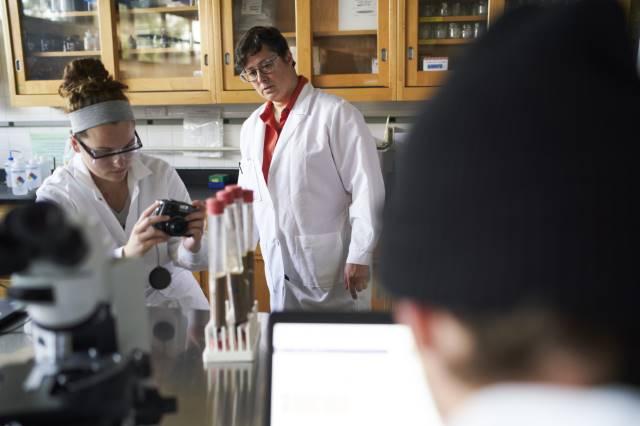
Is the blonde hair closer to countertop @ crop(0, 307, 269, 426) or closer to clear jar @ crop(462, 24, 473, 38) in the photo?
countertop @ crop(0, 307, 269, 426)

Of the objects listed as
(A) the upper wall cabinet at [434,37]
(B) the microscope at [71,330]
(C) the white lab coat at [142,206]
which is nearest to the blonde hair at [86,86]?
(C) the white lab coat at [142,206]

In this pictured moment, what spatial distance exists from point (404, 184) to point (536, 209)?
0.10m

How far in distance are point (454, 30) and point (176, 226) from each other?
2018 mm

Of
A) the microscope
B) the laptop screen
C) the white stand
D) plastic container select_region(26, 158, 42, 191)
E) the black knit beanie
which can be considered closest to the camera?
the black knit beanie

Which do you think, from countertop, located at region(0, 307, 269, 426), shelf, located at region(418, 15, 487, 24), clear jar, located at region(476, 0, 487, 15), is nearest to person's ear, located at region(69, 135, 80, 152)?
countertop, located at region(0, 307, 269, 426)

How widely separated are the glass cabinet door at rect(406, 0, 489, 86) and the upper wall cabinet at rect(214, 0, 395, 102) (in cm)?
12

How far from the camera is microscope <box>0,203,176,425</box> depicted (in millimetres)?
501

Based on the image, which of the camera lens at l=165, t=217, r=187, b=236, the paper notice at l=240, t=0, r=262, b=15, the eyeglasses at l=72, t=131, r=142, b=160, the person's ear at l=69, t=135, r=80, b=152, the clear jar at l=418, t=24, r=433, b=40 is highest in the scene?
the paper notice at l=240, t=0, r=262, b=15

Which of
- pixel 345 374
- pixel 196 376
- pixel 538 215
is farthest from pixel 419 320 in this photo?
pixel 196 376

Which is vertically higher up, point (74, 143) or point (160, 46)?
point (160, 46)

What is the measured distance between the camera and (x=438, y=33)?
2.83 m

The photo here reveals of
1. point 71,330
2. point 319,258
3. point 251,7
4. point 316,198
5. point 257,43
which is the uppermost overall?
point 251,7

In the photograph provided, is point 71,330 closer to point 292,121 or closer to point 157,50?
point 292,121

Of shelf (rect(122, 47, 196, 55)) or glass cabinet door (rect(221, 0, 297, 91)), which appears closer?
glass cabinet door (rect(221, 0, 297, 91))
